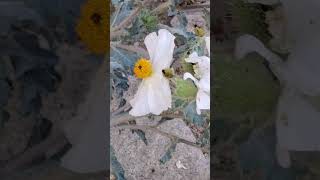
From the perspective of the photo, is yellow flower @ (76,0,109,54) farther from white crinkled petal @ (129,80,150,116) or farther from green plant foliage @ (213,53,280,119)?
green plant foliage @ (213,53,280,119)

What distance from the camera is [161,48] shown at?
5.10 ft

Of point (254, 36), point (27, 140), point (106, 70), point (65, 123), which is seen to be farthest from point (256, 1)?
point (27, 140)

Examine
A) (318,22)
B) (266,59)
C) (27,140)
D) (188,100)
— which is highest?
(318,22)

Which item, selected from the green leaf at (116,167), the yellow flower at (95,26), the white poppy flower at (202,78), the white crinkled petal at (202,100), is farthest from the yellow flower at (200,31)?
the green leaf at (116,167)

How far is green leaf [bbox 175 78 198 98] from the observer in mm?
1547

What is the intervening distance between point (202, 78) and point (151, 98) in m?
0.16

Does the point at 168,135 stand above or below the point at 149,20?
below

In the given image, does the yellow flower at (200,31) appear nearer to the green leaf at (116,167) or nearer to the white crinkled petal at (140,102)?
the white crinkled petal at (140,102)

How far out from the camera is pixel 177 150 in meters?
1.56

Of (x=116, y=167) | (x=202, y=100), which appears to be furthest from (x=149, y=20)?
(x=116, y=167)

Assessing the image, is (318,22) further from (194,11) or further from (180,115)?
(180,115)

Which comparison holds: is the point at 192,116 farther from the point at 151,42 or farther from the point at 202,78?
the point at 151,42

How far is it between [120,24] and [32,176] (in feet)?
1.66

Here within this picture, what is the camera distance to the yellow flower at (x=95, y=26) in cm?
154
